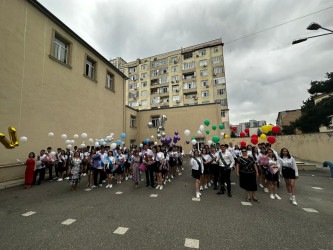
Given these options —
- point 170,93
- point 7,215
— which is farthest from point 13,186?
point 170,93

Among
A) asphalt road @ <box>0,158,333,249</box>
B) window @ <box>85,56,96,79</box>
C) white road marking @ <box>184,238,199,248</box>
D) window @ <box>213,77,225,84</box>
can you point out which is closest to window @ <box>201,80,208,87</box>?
window @ <box>213,77,225,84</box>

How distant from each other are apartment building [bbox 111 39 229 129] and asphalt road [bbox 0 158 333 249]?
2395cm

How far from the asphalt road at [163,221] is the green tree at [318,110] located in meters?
21.7

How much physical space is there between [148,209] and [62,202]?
3.11m

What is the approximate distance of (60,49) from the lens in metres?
10.5

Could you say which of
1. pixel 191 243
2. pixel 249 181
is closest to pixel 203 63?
pixel 249 181

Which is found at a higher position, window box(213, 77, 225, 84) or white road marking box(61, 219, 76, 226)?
window box(213, 77, 225, 84)

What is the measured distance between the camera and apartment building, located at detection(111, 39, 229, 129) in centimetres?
2973

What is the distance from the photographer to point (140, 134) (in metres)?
21.6

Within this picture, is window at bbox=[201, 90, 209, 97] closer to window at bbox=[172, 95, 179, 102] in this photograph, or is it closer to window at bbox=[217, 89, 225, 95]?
window at bbox=[217, 89, 225, 95]

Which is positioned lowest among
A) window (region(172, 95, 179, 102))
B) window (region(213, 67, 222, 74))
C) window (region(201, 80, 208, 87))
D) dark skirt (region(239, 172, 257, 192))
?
dark skirt (region(239, 172, 257, 192))

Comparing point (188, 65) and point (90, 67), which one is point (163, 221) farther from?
point (188, 65)

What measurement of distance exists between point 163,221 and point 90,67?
47.4ft

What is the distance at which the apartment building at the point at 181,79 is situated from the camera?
29.7m
